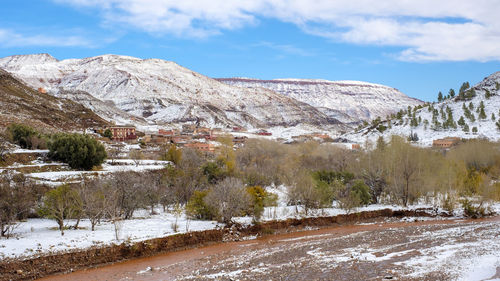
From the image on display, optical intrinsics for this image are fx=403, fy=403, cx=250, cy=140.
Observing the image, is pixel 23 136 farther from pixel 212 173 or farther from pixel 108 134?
pixel 108 134

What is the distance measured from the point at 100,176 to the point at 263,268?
22.4 metres

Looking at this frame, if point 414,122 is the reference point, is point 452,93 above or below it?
above

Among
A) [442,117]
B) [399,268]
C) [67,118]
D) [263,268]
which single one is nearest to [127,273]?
[263,268]

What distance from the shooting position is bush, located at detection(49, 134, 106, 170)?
40.2 m

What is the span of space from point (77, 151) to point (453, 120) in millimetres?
100386

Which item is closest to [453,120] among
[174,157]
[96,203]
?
[174,157]

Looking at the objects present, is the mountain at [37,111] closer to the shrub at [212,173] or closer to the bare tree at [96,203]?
the shrub at [212,173]

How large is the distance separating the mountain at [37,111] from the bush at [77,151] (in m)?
26.1

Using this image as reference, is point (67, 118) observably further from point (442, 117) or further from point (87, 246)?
point (442, 117)

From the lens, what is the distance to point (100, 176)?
121ft

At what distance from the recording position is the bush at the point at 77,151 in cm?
4025

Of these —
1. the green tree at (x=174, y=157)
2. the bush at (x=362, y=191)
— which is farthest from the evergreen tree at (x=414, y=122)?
the green tree at (x=174, y=157)

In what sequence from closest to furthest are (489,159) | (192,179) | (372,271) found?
1. (372,271)
2. (192,179)
3. (489,159)

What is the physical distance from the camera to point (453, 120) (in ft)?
359
